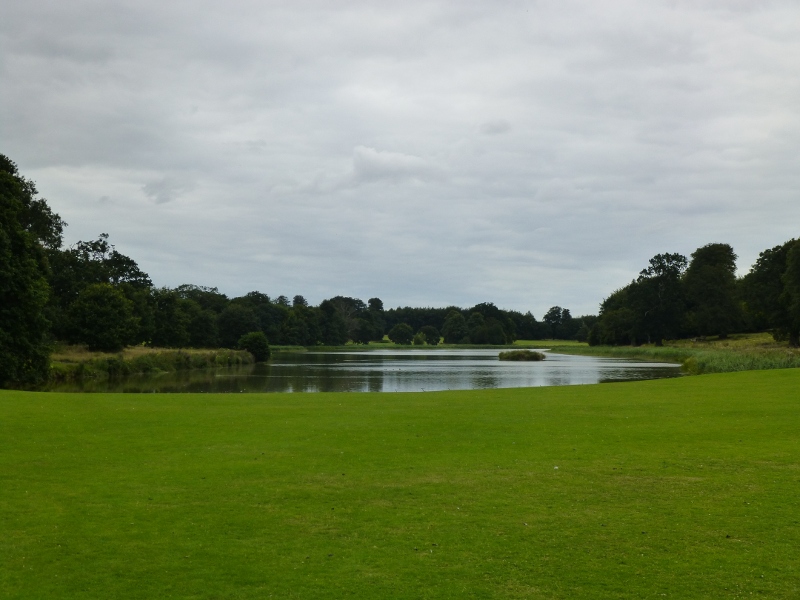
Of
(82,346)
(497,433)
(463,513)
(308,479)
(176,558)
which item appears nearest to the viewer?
(176,558)

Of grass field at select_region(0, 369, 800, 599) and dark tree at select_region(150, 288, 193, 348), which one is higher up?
dark tree at select_region(150, 288, 193, 348)

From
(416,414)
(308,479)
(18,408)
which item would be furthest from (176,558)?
(18,408)

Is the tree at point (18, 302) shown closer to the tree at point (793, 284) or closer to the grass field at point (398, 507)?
the grass field at point (398, 507)

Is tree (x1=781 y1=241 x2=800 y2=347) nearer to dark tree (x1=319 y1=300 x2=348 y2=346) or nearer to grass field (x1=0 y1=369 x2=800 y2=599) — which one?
grass field (x1=0 y1=369 x2=800 y2=599)

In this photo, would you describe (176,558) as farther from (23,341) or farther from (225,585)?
(23,341)

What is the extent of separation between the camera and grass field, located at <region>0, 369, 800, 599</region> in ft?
23.4

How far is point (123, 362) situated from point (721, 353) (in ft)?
174

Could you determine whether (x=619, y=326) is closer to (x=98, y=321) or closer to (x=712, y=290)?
(x=712, y=290)

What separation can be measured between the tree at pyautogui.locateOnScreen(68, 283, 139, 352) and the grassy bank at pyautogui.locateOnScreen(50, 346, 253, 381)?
1.52 m

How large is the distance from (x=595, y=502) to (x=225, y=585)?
5.39 m

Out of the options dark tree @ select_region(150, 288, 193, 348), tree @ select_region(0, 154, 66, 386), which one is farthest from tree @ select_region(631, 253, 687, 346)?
tree @ select_region(0, 154, 66, 386)

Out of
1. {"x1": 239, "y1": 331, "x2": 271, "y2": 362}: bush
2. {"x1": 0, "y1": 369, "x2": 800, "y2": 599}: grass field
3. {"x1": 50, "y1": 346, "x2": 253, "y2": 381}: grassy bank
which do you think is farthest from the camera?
{"x1": 239, "y1": 331, "x2": 271, "y2": 362}: bush

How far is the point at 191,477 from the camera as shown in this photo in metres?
11.4

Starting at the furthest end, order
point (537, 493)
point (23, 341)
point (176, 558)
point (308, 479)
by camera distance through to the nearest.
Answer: point (23, 341) < point (308, 479) < point (537, 493) < point (176, 558)
